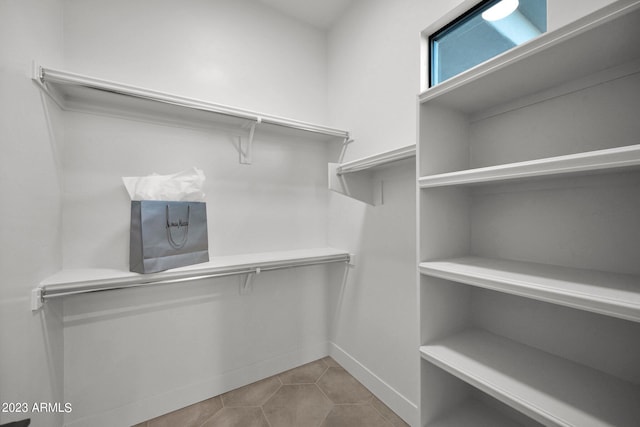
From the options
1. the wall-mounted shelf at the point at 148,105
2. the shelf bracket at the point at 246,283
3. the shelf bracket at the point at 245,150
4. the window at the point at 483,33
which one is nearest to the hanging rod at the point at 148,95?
the wall-mounted shelf at the point at 148,105

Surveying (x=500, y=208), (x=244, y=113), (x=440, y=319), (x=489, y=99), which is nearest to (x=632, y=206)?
(x=500, y=208)

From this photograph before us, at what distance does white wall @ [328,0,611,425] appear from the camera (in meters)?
1.41

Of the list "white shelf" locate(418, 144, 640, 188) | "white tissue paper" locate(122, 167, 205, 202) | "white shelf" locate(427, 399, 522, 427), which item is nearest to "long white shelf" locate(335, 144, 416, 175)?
"white shelf" locate(418, 144, 640, 188)

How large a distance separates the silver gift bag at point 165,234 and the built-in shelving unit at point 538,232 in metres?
1.10

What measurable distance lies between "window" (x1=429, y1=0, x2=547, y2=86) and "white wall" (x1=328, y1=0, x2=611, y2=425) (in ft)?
0.31

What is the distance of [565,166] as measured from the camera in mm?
633

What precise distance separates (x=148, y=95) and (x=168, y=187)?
46 centimetres

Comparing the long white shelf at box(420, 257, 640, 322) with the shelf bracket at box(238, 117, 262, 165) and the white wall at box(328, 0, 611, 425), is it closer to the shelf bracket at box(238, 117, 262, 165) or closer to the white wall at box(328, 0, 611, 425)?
the white wall at box(328, 0, 611, 425)

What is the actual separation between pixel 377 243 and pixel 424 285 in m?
0.65

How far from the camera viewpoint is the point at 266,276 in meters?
1.83

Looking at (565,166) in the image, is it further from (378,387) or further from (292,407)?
(292,407)

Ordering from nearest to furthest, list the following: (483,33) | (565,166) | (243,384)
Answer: (565,166) → (483,33) → (243,384)

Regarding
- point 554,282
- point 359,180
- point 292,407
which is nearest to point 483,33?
point 359,180

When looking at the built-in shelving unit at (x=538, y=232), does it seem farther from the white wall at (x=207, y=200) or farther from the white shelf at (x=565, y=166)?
the white wall at (x=207, y=200)
